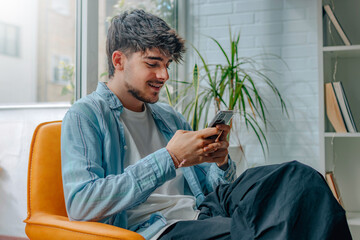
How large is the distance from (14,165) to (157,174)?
1.12 meters

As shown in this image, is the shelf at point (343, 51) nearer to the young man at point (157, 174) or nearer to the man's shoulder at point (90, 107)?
the young man at point (157, 174)

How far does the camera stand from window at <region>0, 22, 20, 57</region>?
1726mm

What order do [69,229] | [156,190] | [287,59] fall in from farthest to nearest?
[287,59], [156,190], [69,229]

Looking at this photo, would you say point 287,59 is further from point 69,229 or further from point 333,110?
point 69,229

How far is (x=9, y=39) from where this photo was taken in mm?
1749

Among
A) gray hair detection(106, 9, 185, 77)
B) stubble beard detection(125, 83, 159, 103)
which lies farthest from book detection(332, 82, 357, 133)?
stubble beard detection(125, 83, 159, 103)

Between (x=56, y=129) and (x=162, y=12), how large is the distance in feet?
5.61

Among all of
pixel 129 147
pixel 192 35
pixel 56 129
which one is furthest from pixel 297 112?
pixel 56 129

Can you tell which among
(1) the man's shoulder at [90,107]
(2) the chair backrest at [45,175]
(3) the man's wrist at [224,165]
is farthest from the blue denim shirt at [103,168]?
(3) the man's wrist at [224,165]

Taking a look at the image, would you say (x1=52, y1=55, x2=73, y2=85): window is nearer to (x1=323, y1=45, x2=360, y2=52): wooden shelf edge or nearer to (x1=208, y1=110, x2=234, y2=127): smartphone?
(x1=208, y1=110, x2=234, y2=127): smartphone

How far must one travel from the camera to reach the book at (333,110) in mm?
2131

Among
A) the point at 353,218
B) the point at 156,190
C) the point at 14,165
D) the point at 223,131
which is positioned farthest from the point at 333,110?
the point at 14,165

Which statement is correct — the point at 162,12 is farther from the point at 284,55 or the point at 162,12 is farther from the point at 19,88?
the point at 19,88

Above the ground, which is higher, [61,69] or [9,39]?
[9,39]
